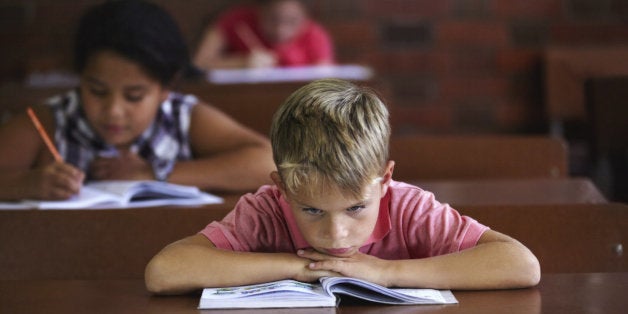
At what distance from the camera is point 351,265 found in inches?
55.3

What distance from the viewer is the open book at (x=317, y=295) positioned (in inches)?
52.4

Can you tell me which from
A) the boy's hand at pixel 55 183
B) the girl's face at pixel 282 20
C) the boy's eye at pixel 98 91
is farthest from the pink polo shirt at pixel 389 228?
the girl's face at pixel 282 20

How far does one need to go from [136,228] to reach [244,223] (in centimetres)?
30

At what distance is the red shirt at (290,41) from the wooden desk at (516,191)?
7.88 ft

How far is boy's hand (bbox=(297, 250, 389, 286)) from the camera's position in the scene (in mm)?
1398

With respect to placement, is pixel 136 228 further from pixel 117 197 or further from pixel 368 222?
pixel 368 222

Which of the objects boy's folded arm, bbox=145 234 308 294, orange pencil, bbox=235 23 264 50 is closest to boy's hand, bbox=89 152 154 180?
boy's folded arm, bbox=145 234 308 294

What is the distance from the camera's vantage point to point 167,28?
2494 mm

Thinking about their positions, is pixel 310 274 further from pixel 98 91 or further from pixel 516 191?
pixel 98 91

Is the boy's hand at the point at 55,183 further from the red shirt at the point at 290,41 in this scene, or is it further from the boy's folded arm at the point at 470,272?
the red shirt at the point at 290,41

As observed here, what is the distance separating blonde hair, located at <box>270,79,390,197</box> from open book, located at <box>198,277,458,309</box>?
12 centimetres

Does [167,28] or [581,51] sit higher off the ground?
[167,28]

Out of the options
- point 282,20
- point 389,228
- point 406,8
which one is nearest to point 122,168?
point 389,228

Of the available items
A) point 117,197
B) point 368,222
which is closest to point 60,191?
point 117,197
